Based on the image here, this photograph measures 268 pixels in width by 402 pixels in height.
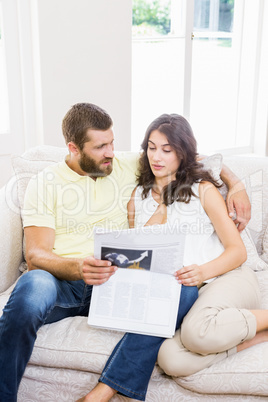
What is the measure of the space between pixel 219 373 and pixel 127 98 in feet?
6.79

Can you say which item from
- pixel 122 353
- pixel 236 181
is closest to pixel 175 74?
pixel 236 181

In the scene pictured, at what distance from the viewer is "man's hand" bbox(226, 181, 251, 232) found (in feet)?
5.76

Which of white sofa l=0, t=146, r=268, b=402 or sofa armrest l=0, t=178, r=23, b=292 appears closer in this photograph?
white sofa l=0, t=146, r=268, b=402

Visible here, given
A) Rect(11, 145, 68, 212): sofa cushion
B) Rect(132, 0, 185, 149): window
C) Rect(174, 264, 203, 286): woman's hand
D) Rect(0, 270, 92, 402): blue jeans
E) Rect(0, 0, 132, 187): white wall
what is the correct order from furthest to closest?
Rect(132, 0, 185, 149): window
Rect(0, 0, 132, 187): white wall
Rect(11, 145, 68, 212): sofa cushion
Rect(174, 264, 203, 286): woman's hand
Rect(0, 270, 92, 402): blue jeans

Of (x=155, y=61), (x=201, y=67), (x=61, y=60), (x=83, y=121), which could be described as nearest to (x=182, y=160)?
(x=83, y=121)

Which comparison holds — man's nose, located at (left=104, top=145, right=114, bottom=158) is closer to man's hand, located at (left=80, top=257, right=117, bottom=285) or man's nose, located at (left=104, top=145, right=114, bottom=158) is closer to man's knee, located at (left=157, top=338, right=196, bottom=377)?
man's hand, located at (left=80, top=257, right=117, bottom=285)

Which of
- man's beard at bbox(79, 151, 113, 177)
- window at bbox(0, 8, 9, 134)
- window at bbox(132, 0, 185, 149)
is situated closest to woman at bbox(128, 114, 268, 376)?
man's beard at bbox(79, 151, 113, 177)

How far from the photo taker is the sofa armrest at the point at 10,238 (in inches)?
71.9

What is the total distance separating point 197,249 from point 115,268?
1.24ft

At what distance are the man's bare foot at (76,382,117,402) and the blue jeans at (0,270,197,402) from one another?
0.06ft

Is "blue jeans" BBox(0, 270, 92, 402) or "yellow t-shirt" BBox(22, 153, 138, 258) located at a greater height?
"yellow t-shirt" BBox(22, 153, 138, 258)

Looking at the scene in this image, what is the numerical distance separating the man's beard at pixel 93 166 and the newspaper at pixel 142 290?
1.54 feet

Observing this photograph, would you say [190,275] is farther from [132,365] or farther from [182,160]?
[182,160]

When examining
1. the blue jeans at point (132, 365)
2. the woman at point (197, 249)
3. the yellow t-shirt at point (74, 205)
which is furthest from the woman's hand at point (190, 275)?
the yellow t-shirt at point (74, 205)
